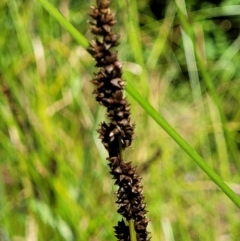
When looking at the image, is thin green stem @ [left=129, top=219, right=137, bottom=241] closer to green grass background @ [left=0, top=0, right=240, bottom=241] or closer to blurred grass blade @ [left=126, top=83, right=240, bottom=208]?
blurred grass blade @ [left=126, top=83, right=240, bottom=208]

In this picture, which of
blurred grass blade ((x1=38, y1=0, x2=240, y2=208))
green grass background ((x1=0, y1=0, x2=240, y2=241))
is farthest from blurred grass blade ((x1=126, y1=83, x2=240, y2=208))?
green grass background ((x1=0, y1=0, x2=240, y2=241))

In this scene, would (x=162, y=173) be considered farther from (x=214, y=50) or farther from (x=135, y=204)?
(x=214, y=50)

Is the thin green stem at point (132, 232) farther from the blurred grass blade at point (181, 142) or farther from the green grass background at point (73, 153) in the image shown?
the green grass background at point (73, 153)

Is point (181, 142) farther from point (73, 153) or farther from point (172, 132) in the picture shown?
point (73, 153)

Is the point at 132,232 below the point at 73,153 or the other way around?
below

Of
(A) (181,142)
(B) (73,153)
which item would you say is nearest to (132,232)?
(A) (181,142)

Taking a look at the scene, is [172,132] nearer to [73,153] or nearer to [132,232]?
[132,232]

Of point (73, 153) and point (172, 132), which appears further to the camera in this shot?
point (73, 153)

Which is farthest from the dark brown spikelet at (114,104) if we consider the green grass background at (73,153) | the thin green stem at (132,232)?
the green grass background at (73,153)

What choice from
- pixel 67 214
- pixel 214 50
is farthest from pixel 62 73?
pixel 214 50
